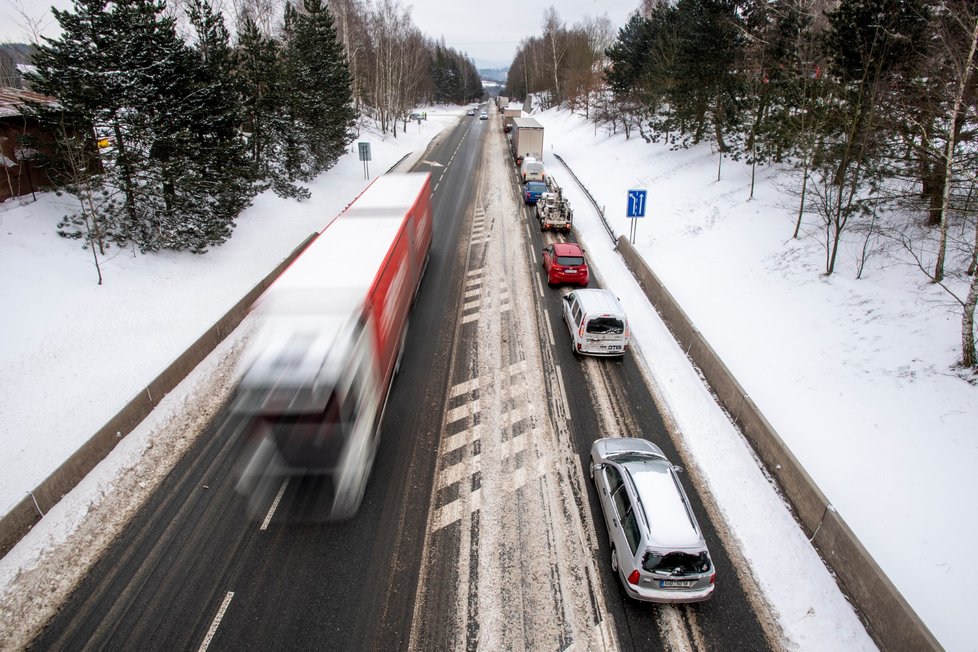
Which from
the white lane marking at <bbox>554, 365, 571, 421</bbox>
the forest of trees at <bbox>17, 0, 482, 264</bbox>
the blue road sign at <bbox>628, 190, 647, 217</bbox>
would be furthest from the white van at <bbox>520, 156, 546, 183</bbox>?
the white lane marking at <bbox>554, 365, 571, 421</bbox>

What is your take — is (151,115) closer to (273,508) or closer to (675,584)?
(273,508)

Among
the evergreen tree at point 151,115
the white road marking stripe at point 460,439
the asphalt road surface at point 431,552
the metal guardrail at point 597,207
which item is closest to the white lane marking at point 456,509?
the asphalt road surface at point 431,552

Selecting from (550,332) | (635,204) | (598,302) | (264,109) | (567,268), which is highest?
(264,109)

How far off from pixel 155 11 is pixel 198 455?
16.5 m

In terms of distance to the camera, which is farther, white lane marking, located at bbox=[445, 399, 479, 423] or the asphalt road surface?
white lane marking, located at bbox=[445, 399, 479, 423]

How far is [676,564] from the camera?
796 centimetres

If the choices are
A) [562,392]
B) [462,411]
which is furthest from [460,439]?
[562,392]

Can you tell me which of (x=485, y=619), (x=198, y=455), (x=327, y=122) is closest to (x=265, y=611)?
(x=485, y=619)

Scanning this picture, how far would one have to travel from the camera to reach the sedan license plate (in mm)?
7945

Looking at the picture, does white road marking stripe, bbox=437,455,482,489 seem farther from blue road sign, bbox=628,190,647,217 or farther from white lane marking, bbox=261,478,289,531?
blue road sign, bbox=628,190,647,217

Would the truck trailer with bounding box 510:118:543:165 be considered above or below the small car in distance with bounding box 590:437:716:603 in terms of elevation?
above

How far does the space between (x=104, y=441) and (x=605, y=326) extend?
42.3 feet

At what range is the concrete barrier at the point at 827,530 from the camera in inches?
289

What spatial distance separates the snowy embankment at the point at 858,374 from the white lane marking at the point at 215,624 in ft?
30.6
